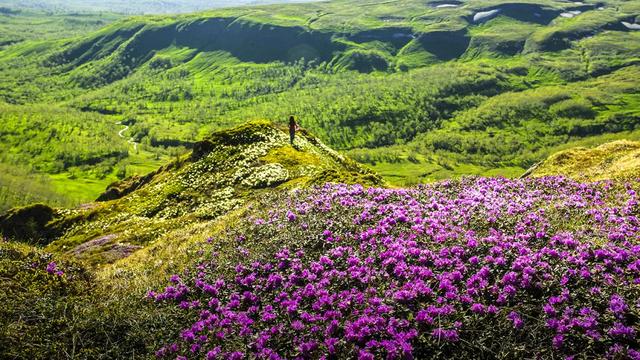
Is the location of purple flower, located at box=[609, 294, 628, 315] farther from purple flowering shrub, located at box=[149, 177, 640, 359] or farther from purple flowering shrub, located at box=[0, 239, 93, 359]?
purple flowering shrub, located at box=[0, 239, 93, 359]

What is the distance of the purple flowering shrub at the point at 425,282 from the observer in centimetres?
1455

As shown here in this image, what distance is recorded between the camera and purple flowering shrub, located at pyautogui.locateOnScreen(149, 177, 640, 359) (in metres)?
14.5

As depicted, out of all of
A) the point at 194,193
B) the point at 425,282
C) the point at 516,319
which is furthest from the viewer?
the point at 194,193

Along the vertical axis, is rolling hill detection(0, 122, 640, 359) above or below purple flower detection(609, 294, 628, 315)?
below

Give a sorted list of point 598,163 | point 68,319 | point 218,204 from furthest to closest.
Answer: point 598,163 < point 218,204 < point 68,319

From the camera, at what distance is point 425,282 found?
55.5 ft

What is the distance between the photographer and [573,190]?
984 inches

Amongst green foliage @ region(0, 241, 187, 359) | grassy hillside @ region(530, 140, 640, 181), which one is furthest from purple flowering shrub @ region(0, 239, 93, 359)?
grassy hillside @ region(530, 140, 640, 181)

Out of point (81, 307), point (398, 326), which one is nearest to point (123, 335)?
point (81, 307)

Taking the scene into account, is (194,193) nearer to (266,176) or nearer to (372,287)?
(266,176)

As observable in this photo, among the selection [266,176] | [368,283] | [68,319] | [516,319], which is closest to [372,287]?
[368,283]

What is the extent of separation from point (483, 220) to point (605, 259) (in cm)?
515

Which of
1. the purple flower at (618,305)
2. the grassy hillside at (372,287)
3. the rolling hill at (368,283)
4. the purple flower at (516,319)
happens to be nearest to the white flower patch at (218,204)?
the rolling hill at (368,283)

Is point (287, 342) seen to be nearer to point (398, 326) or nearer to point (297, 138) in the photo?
point (398, 326)
